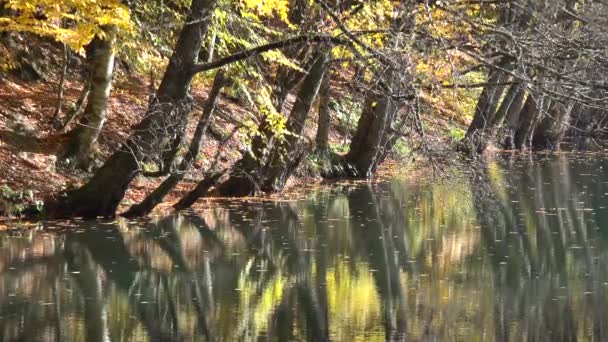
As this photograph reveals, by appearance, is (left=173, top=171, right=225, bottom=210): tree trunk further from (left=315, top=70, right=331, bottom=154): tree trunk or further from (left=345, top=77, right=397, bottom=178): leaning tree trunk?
(left=345, top=77, right=397, bottom=178): leaning tree trunk

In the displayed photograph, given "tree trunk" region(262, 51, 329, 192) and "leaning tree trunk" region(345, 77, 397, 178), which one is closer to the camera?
"tree trunk" region(262, 51, 329, 192)

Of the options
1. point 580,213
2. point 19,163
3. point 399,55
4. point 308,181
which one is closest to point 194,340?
point 399,55

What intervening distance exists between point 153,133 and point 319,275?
411cm

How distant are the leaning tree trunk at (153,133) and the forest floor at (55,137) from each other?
628mm

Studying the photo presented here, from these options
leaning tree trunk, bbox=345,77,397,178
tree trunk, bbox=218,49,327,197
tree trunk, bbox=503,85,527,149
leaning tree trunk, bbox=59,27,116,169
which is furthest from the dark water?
tree trunk, bbox=503,85,527,149

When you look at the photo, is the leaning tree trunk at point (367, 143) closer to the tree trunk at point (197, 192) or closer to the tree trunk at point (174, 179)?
the tree trunk at point (197, 192)

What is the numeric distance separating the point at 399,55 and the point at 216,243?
3.86 m

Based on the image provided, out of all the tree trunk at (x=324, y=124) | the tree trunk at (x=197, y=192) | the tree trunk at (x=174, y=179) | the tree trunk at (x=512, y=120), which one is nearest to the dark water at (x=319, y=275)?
the tree trunk at (x=197, y=192)

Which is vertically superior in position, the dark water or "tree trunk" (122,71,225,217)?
"tree trunk" (122,71,225,217)

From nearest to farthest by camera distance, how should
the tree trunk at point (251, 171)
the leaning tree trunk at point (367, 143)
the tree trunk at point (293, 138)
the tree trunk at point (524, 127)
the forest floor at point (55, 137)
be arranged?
Answer: the forest floor at point (55, 137), the tree trunk at point (251, 171), the tree trunk at point (293, 138), the leaning tree trunk at point (367, 143), the tree trunk at point (524, 127)

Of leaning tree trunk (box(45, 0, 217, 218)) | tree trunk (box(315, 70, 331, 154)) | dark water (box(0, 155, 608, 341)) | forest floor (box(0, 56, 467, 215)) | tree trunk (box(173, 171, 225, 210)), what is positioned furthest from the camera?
tree trunk (box(315, 70, 331, 154))

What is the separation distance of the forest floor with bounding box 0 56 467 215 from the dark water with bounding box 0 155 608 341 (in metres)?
1.35

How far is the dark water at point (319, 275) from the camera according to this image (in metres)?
8.87

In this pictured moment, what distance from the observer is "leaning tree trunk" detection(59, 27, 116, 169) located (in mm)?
16797
